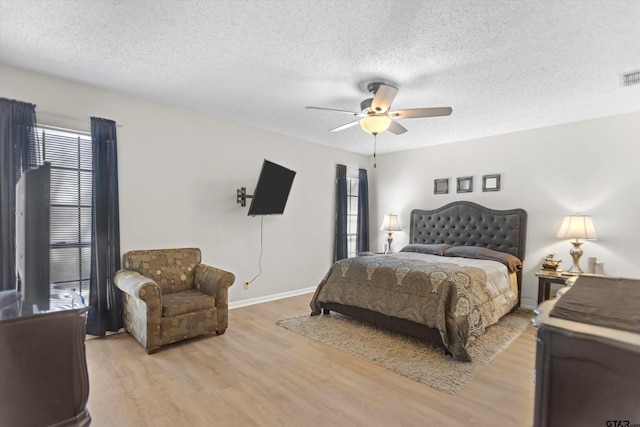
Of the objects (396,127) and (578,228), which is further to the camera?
(578,228)

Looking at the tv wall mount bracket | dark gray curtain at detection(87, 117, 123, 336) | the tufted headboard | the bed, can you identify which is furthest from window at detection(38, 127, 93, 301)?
the tufted headboard

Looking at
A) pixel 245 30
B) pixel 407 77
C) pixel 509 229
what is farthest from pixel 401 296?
pixel 245 30

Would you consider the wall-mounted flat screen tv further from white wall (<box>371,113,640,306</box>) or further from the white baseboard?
white wall (<box>371,113,640,306</box>)

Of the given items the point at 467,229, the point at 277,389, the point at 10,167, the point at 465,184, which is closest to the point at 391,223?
the point at 467,229

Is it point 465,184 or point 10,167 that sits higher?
point 465,184

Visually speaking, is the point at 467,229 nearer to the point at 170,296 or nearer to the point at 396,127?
the point at 396,127

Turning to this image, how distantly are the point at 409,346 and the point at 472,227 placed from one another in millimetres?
2640

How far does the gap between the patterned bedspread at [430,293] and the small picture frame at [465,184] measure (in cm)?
154

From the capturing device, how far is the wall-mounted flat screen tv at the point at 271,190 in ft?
13.9

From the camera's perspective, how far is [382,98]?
289 cm

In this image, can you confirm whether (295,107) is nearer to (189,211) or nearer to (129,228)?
(189,211)

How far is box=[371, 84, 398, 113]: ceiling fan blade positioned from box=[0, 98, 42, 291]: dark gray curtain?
10.6 ft

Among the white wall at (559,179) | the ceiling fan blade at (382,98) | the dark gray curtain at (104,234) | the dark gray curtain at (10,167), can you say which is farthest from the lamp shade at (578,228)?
the dark gray curtain at (10,167)

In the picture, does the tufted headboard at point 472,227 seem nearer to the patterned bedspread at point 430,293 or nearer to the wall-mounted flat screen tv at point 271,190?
the patterned bedspread at point 430,293
